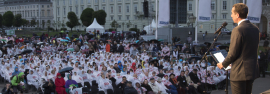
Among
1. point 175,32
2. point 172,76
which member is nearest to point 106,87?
point 172,76

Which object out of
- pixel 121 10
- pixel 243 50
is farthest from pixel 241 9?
pixel 121 10

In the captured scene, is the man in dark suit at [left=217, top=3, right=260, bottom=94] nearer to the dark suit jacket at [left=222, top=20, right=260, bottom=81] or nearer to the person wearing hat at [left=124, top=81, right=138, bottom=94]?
the dark suit jacket at [left=222, top=20, right=260, bottom=81]

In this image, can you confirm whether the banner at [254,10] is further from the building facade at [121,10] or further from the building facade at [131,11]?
the building facade at [121,10]

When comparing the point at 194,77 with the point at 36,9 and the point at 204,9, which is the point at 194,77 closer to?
the point at 204,9

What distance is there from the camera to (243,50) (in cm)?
295

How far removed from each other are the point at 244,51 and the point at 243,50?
2cm

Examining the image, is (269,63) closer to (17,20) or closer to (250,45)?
(250,45)

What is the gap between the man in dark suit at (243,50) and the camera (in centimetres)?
291

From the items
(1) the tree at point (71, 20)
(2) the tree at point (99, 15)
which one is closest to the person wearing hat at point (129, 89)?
(2) the tree at point (99, 15)

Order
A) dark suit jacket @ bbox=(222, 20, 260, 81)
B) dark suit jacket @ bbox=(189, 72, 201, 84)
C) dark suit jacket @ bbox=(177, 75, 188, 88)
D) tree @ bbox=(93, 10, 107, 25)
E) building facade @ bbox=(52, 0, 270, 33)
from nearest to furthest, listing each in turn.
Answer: dark suit jacket @ bbox=(222, 20, 260, 81) < dark suit jacket @ bbox=(177, 75, 188, 88) < dark suit jacket @ bbox=(189, 72, 201, 84) < building facade @ bbox=(52, 0, 270, 33) < tree @ bbox=(93, 10, 107, 25)

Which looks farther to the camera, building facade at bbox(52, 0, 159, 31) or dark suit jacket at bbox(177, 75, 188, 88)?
building facade at bbox(52, 0, 159, 31)

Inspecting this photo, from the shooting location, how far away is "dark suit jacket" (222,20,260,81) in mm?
2906

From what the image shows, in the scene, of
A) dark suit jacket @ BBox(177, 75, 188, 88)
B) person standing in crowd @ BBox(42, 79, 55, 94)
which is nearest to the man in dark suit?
dark suit jacket @ BBox(177, 75, 188, 88)

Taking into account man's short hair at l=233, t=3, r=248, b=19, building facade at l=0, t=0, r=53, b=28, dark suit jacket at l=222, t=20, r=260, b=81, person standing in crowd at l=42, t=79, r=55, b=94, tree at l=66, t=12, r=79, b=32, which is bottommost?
person standing in crowd at l=42, t=79, r=55, b=94
